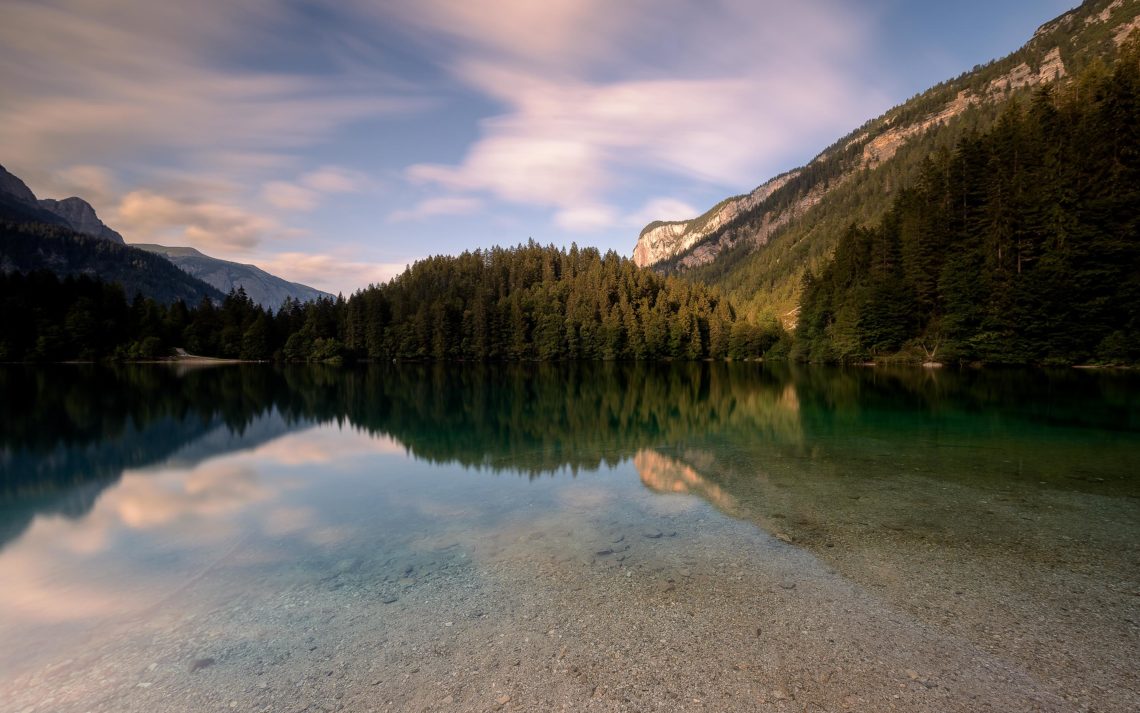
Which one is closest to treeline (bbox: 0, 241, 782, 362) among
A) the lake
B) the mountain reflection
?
the mountain reflection

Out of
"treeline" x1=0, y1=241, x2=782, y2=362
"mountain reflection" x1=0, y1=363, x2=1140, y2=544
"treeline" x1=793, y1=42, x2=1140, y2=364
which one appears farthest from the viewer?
"treeline" x1=0, y1=241, x2=782, y2=362

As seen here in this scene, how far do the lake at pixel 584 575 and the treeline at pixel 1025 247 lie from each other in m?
40.0

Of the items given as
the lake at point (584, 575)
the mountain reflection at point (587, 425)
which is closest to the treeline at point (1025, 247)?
the mountain reflection at point (587, 425)

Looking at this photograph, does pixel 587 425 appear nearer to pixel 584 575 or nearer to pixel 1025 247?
pixel 584 575

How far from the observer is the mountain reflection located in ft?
55.0

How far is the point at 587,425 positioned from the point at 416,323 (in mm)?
110858

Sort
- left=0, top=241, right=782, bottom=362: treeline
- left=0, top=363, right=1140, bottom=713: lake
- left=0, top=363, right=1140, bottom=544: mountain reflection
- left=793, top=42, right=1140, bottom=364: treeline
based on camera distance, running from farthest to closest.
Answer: left=0, top=241, right=782, bottom=362: treeline → left=793, top=42, right=1140, bottom=364: treeline → left=0, top=363, right=1140, bottom=544: mountain reflection → left=0, top=363, right=1140, bottom=713: lake

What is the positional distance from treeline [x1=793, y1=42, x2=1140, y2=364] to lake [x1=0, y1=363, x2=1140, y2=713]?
131ft

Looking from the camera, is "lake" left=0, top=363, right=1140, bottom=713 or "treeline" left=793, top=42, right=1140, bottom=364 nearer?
"lake" left=0, top=363, right=1140, bottom=713

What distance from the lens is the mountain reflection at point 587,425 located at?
1675cm

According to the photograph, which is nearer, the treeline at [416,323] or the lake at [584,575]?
the lake at [584,575]

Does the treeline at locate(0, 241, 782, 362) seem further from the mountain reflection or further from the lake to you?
the lake

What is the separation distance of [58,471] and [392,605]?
1721cm

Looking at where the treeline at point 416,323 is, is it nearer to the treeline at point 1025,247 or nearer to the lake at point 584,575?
the treeline at point 1025,247
